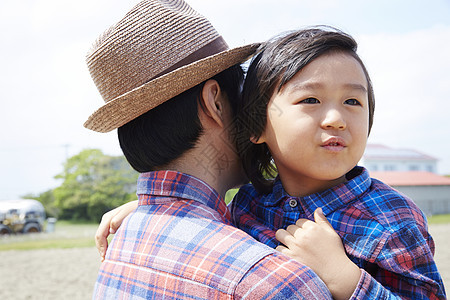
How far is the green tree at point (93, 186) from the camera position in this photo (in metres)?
35.0

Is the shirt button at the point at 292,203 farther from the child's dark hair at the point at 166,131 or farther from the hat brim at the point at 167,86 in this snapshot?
the hat brim at the point at 167,86

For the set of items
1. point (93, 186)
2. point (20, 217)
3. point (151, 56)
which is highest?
point (151, 56)

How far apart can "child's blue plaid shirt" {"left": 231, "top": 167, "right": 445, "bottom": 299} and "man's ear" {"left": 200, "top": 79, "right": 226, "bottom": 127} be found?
464mm

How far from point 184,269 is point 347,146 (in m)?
0.78

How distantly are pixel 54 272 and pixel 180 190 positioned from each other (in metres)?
14.7

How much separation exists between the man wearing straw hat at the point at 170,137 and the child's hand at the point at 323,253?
227 mm

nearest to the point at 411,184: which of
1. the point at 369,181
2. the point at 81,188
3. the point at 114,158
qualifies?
the point at 114,158

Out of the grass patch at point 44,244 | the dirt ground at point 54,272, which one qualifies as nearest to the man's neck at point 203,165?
the dirt ground at point 54,272

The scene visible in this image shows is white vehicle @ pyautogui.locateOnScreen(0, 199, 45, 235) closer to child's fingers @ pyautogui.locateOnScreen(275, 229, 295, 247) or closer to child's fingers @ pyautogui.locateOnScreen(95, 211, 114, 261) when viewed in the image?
child's fingers @ pyautogui.locateOnScreen(95, 211, 114, 261)

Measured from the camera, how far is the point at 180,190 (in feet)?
5.24

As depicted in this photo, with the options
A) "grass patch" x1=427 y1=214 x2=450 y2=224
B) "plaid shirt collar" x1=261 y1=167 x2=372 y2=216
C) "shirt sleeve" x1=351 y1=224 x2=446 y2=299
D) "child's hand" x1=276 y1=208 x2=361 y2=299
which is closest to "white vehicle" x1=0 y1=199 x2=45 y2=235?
"grass patch" x1=427 y1=214 x2=450 y2=224

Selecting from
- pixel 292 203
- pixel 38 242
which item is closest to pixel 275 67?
pixel 292 203

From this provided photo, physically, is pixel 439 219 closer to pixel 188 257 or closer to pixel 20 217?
pixel 20 217

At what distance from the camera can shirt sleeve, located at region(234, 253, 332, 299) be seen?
1223 millimetres
